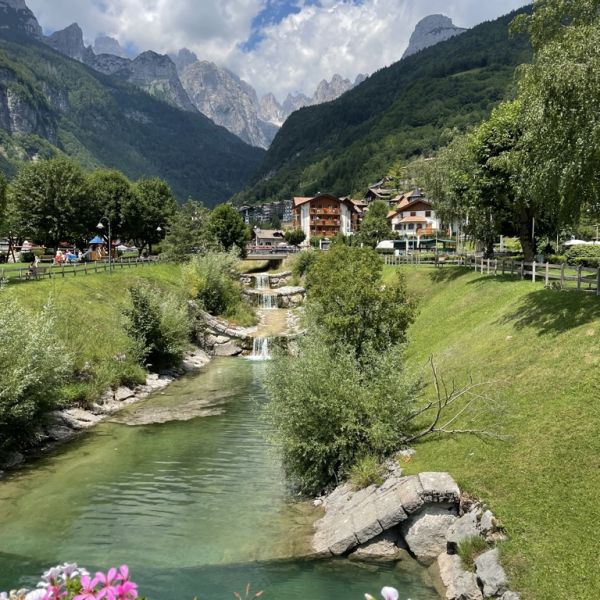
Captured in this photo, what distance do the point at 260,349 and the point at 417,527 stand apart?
38.9 m

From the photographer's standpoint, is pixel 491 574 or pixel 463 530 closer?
pixel 491 574

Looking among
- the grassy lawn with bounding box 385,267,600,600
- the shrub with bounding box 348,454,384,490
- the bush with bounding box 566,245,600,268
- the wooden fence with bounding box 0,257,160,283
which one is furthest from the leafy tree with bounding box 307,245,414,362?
the bush with bounding box 566,245,600,268

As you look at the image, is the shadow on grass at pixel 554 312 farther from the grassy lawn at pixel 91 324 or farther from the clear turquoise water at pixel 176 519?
the grassy lawn at pixel 91 324

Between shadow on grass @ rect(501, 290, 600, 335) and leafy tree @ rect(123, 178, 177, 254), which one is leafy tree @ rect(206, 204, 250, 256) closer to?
leafy tree @ rect(123, 178, 177, 254)

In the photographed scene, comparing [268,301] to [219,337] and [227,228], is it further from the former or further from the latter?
[227,228]

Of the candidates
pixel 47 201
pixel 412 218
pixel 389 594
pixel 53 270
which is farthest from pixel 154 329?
pixel 412 218

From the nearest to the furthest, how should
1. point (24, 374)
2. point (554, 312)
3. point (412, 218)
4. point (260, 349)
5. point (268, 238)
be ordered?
point (24, 374) < point (554, 312) < point (260, 349) < point (412, 218) < point (268, 238)

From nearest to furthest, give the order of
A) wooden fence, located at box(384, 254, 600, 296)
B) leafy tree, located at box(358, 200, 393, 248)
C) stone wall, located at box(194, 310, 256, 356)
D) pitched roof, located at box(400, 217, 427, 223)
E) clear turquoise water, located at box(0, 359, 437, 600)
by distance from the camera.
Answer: clear turquoise water, located at box(0, 359, 437, 600) < wooden fence, located at box(384, 254, 600, 296) < stone wall, located at box(194, 310, 256, 356) < leafy tree, located at box(358, 200, 393, 248) < pitched roof, located at box(400, 217, 427, 223)

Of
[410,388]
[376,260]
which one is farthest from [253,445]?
[376,260]

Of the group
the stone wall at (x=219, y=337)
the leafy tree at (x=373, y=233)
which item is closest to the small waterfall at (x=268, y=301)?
the stone wall at (x=219, y=337)

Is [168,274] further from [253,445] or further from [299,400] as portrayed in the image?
[299,400]

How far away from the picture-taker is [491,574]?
465 inches

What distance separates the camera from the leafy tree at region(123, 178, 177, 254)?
82875mm

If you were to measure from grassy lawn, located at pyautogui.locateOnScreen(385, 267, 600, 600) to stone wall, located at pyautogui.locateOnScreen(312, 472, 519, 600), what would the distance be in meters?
0.56
